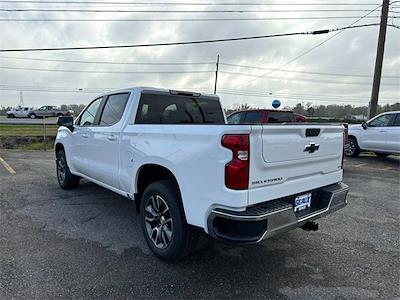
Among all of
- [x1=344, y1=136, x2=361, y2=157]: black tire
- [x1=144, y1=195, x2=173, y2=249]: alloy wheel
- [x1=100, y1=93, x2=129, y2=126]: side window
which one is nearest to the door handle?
[x1=100, y1=93, x2=129, y2=126]: side window

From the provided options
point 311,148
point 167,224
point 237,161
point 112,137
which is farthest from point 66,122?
point 311,148

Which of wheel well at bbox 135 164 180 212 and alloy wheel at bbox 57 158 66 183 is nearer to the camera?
wheel well at bbox 135 164 180 212

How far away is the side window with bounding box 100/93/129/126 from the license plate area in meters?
2.55

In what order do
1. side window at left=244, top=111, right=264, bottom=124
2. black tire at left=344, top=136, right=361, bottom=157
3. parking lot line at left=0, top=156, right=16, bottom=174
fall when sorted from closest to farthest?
parking lot line at left=0, top=156, right=16, bottom=174, side window at left=244, top=111, right=264, bottom=124, black tire at left=344, top=136, right=361, bottom=157

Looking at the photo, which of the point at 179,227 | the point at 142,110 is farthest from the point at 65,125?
the point at 179,227

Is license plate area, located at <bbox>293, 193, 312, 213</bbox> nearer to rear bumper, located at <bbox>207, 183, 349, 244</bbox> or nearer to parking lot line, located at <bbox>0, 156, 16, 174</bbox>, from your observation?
rear bumper, located at <bbox>207, 183, 349, 244</bbox>

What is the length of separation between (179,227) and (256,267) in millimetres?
964

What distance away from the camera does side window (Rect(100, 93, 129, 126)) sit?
15.0 ft

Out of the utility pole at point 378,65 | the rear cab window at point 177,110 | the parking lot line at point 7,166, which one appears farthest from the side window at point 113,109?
the utility pole at point 378,65

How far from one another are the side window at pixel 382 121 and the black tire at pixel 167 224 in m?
10.0

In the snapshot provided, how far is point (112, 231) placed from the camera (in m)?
4.47

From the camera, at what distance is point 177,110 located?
472 centimetres

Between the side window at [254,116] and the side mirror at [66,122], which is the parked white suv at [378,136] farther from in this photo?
the side mirror at [66,122]

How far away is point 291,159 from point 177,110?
2.10 metres
